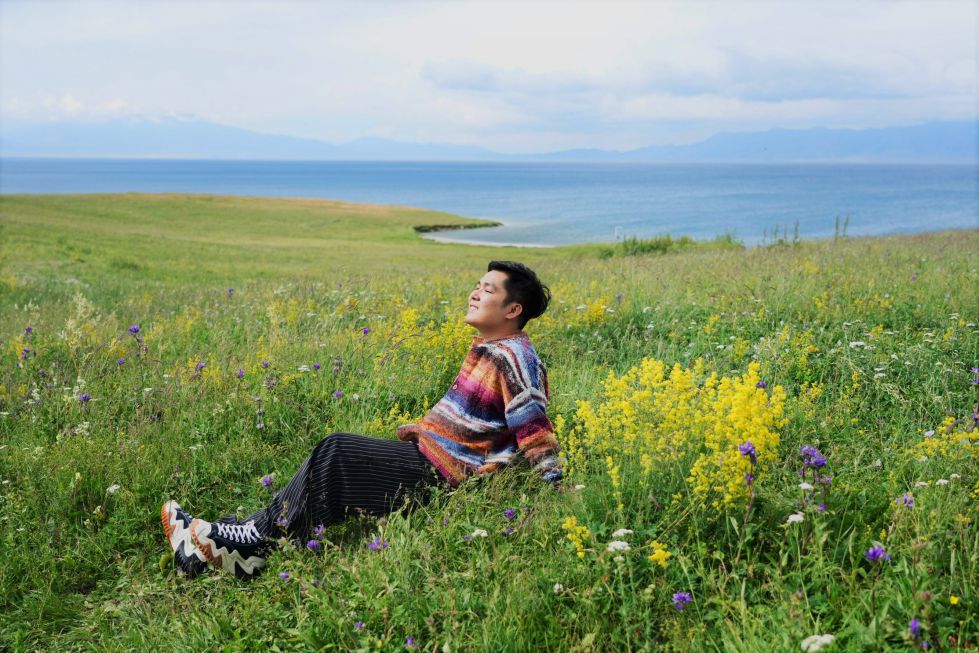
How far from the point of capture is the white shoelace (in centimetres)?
374

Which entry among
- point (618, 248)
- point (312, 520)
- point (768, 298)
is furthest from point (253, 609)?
point (618, 248)

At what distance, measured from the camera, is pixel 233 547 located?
3705 mm

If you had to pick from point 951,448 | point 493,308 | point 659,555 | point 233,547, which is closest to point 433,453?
point 493,308

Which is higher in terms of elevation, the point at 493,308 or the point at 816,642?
the point at 493,308

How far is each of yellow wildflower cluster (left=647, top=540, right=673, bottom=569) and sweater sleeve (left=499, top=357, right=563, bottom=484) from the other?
94 cm

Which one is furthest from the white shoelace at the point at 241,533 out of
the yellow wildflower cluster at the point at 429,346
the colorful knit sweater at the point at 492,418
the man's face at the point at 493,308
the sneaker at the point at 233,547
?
the yellow wildflower cluster at the point at 429,346

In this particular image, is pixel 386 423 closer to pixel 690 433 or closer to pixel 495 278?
pixel 495 278

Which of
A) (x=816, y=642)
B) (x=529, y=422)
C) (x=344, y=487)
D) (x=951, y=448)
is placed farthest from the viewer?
(x=529, y=422)

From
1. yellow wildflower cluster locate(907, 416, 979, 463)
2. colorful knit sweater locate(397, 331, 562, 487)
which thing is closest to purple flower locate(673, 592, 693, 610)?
colorful knit sweater locate(397, 331, 562, 487)

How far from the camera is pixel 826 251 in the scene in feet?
37.7

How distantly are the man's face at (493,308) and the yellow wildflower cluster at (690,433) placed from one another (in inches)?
29.4

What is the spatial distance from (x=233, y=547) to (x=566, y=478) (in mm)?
1845

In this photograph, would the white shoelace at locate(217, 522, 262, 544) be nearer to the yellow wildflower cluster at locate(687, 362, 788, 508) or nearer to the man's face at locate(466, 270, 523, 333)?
the man's face at locate(466, 270, 523, 333)

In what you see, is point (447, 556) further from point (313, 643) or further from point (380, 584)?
point (313, 643)
